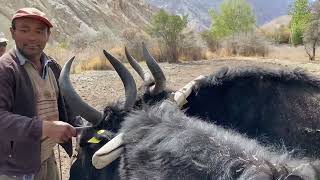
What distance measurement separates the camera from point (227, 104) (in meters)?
5.37

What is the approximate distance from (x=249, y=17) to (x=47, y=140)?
190ft

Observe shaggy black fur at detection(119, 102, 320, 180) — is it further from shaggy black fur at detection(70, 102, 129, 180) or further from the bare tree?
the bare tree

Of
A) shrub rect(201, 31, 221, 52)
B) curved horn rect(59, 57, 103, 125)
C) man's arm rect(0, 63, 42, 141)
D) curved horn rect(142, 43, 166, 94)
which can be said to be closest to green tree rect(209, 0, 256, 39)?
shrub rect(201, 31, 221, 52)

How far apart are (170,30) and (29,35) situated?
27.5 meters

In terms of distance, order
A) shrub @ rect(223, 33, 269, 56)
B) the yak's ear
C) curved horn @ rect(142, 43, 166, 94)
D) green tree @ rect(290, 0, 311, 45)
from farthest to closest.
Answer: green tree @ rect(290, 0, 311, 45)
shrub @ rect(223, 33, 269, 56)
curved horn @ rect(142, 43, 166, 94)
the yak's ear

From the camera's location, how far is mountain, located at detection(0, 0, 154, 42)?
54.3 metres

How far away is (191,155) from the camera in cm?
295

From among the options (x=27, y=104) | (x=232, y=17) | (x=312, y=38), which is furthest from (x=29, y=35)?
(x=232, y=17)

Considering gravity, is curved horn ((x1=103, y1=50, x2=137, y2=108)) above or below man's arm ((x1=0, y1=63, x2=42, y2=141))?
above

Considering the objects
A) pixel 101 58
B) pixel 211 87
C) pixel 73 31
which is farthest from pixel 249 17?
pixel 211 87

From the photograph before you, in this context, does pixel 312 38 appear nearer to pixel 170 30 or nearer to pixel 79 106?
pixel 170 30

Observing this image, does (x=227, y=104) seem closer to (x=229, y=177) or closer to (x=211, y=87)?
(x=211, y=87)

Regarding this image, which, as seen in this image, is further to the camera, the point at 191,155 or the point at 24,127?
the point at 24,127

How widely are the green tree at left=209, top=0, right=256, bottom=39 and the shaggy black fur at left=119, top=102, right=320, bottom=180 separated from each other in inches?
2098
